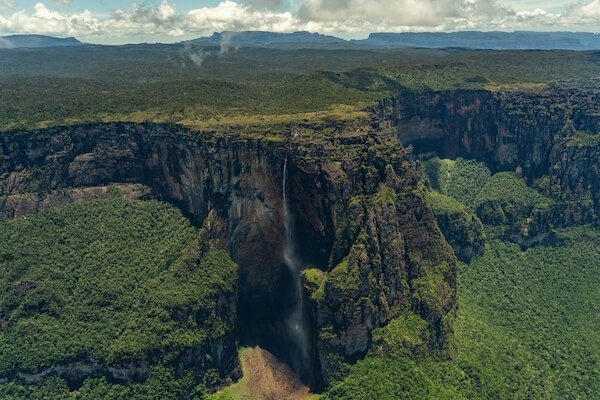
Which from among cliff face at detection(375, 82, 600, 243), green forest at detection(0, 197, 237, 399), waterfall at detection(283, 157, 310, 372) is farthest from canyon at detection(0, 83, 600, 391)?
cliff face at detection(375, 82, 600, 243)

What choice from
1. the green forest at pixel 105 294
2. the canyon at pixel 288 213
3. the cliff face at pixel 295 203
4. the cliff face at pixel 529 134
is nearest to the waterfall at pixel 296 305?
the canyon at pixel 288 213

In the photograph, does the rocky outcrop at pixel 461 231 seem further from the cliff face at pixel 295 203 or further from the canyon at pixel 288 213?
the cliff face at pixel 295 203

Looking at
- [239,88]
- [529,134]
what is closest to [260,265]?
[239,88]

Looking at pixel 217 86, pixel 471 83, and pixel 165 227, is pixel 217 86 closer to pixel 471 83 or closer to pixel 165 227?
pixel 165 227

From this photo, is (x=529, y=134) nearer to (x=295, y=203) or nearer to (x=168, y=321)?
(x=295, y=203)

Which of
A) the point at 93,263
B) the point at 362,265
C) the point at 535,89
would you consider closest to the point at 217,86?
the point at 93,263

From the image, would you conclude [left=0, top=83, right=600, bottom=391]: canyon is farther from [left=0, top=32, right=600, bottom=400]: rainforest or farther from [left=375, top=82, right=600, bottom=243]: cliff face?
[left=375, top=82, right=600, bottom=243]: cliff face
